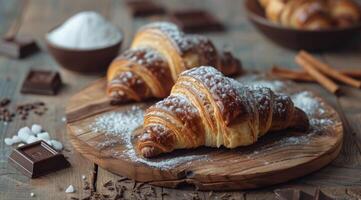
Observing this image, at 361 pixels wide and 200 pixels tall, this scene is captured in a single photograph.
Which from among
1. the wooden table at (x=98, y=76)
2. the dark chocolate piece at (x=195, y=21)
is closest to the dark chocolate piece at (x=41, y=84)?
the wooden table at (x=98, y=76)

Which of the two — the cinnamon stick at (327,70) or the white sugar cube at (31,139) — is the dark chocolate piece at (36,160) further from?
the cinnamon stick at (327,70)

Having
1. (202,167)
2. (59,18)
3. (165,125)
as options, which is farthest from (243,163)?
(59,18)

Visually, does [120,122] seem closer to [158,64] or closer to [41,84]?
[158,64]

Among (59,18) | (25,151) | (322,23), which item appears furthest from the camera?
(59,18)

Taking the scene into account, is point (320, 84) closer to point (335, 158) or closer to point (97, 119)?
point (335, 158)

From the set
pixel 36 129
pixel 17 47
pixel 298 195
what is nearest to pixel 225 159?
pixel 298 195
